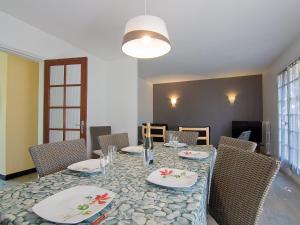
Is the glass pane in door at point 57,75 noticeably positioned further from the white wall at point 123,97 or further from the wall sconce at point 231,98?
the wall sconce at point 231,98

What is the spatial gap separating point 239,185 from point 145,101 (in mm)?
5404

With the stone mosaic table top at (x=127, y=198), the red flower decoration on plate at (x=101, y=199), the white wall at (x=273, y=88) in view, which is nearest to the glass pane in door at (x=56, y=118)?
the stone mosaic table top at (x=127, y=198)

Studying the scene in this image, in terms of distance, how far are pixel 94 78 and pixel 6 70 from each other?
1.50m

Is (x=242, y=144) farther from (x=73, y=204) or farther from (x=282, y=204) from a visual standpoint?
(x=282, y=204)

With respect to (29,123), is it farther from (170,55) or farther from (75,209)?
(75,209)

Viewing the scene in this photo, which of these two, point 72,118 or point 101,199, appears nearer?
point 101,199

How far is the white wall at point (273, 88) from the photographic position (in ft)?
11.2

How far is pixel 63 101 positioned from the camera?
120 inches

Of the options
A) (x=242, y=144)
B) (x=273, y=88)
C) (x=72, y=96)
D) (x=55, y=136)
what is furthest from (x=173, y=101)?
(x=242, y=144)

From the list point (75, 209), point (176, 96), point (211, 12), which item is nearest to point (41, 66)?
point (211, 12)

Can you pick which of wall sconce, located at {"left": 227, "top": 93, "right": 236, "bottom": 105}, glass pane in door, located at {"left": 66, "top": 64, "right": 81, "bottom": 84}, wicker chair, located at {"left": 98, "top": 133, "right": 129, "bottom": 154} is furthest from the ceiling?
wall sconce, located at {"left": 227, "top": 93, "right": 236, "bottom": 105}

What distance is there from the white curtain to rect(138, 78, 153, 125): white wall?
3681mm

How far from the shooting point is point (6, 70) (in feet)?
10.8

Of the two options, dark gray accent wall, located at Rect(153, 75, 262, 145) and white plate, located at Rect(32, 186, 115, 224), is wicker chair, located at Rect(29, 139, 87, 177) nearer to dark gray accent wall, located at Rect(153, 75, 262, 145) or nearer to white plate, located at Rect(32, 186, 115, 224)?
white plate, located at Rect(32, 186, 115, 224)
